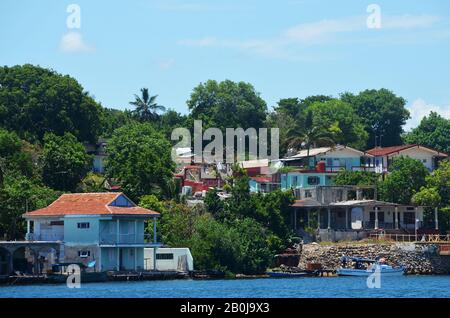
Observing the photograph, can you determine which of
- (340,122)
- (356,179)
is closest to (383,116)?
(340,122)

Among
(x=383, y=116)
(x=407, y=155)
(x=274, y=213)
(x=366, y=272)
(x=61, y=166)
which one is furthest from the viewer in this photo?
(x=383, y=116)

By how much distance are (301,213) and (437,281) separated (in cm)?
1772

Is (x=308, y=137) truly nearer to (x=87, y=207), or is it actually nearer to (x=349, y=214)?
(x=349, y=214)

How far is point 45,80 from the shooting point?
335 ft

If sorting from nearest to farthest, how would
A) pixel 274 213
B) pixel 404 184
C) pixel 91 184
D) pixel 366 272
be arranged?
pixel 366 272
pixel 274 213
pixel 91 184
pixel 404 184

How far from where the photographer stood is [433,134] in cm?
13062

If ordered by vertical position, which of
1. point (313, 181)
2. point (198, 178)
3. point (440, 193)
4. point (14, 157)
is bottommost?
point (440, 193)

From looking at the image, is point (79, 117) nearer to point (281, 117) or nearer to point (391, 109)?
point (281, 117)

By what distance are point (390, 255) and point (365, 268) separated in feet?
12.4

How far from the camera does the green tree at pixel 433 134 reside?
130 metres

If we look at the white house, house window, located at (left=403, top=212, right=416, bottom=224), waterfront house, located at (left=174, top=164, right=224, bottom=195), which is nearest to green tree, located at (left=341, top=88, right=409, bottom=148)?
waterfront house, located at (left=174, top=164, right=224, bottom=195)

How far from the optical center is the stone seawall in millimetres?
84688
